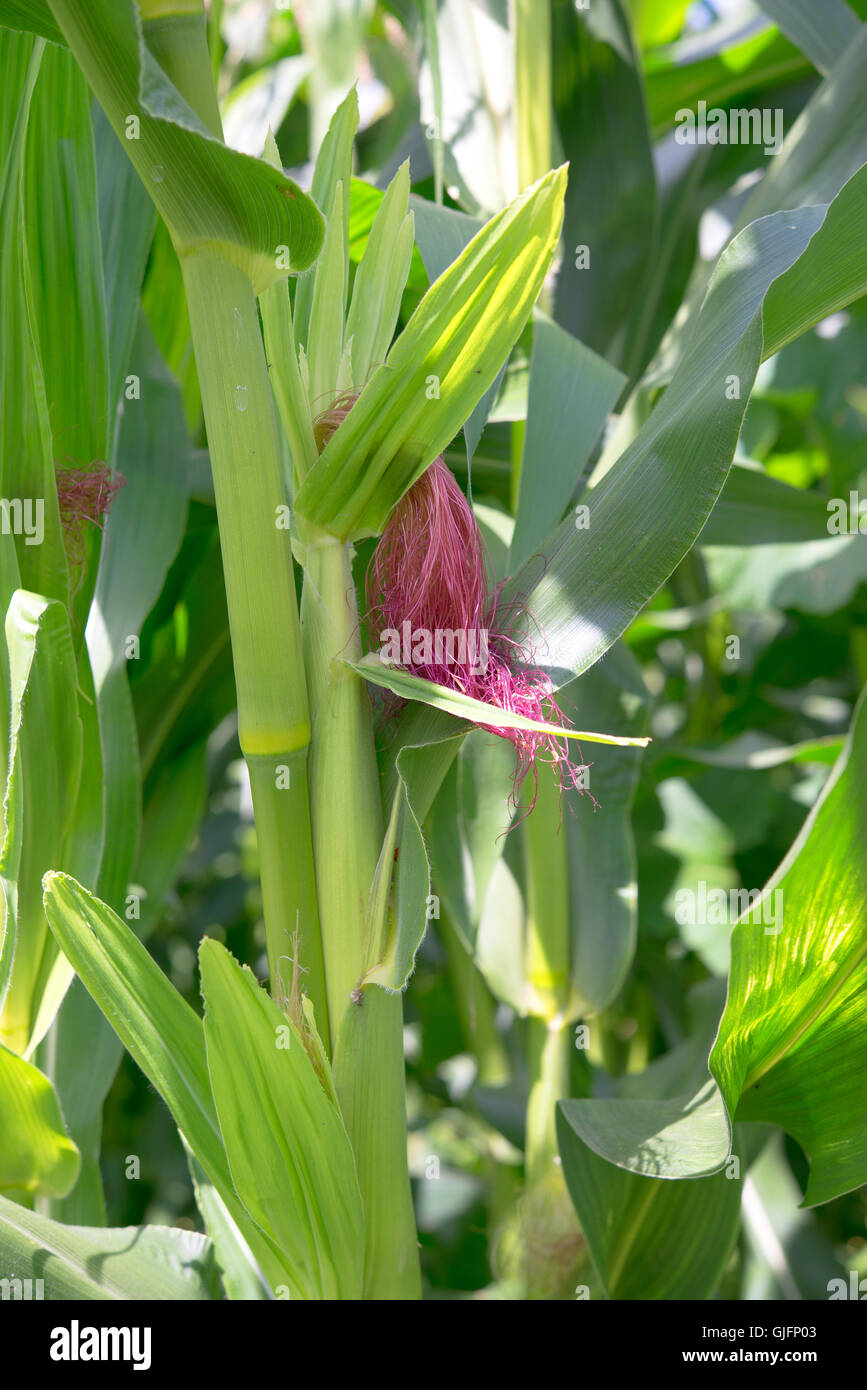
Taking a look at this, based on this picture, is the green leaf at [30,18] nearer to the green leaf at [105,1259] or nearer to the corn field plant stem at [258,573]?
the corn field plant stem at [258,573]

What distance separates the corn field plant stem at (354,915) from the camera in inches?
14.0

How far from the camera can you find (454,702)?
1.07 ft

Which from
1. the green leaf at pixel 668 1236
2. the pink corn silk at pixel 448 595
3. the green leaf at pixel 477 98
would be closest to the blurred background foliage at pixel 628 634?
the green leaf at pixel 477 98

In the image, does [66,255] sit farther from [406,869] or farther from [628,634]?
[628,634]

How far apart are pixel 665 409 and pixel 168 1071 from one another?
0.29 m

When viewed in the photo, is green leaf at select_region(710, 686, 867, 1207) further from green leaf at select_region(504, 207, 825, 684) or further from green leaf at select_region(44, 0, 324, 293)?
green leaf at select_region(44, 0, 324, 293)

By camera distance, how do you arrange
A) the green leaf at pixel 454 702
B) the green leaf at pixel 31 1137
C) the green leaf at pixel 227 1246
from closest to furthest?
the green leaf at pixel 454 702
the green leaf at pixel 31 1137
the green leaf at pixel 227 1246

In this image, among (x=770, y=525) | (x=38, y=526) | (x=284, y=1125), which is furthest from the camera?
(x=770, y=525)

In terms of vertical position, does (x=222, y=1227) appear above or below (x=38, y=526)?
below

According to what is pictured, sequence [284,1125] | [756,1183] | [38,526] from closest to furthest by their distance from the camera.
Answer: [284,1125], [38,526], [756,1183]

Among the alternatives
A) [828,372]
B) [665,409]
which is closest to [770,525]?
[665,409]

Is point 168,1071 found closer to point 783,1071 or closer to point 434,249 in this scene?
point 783,1071

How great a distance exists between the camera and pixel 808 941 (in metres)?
0.41

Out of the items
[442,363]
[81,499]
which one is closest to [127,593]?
[81,499]
